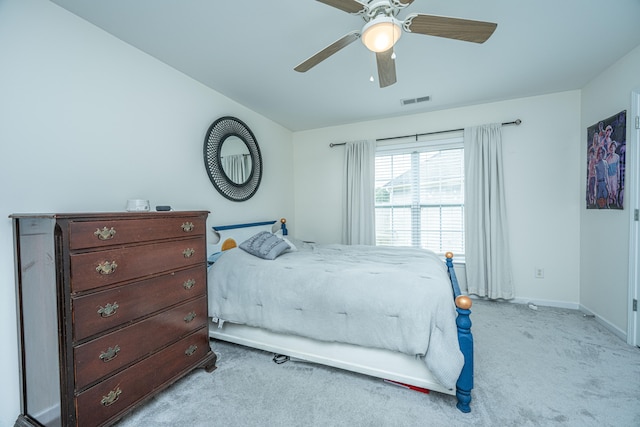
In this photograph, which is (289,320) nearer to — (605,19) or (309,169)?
(309,169)

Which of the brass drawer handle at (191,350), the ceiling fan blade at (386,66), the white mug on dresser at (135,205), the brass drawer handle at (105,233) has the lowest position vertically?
the brass drawer handle at (191,350)

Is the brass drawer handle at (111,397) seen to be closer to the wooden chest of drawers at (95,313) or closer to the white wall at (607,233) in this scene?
the wooden chest of drawers at (95,313)

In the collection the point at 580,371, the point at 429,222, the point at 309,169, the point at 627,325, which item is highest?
the point at 309,169

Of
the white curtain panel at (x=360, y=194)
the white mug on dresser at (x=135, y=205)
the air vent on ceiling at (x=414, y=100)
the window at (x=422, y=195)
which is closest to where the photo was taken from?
the white mug on dresser at (x=135, y=205)

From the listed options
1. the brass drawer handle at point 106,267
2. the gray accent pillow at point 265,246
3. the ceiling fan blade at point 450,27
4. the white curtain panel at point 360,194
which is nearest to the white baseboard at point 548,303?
the white curtain panel at point 360,194

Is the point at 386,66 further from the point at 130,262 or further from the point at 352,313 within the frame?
the point at 130,262

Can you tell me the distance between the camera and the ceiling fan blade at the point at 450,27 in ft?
4.47

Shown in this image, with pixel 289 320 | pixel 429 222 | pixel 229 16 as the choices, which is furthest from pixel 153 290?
pixel 429 222

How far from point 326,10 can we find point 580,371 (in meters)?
3.14

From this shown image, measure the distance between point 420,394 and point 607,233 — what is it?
2.64m

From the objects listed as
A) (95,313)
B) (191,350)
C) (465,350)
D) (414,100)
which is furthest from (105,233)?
(414,100)

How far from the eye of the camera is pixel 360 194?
3.94m

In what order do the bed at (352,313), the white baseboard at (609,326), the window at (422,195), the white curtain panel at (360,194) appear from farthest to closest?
the white curtain panel at (360,194) → the window at (422,195) → the white baseboard at (609,326) → the bed at (352,313)

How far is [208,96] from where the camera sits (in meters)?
2.79
